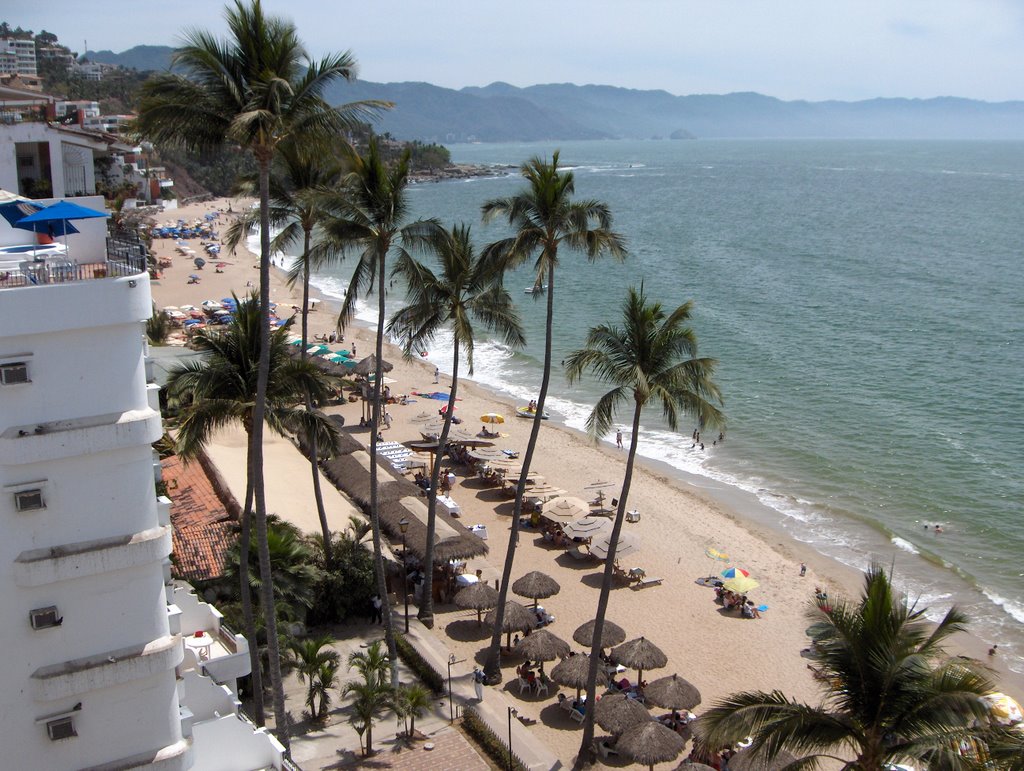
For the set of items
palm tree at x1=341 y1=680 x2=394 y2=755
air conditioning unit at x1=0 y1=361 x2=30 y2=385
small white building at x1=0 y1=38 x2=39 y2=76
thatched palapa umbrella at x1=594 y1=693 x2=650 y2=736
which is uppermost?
small white building at x1=0 y1=38 x2=39 y2=76

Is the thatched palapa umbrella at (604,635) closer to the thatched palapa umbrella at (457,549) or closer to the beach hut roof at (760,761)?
the thatched palapa umbrella at (457,549)

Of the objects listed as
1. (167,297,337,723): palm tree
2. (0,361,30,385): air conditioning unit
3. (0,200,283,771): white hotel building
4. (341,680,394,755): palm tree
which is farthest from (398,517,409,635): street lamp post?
(0,361,30,385): air conditioning unit

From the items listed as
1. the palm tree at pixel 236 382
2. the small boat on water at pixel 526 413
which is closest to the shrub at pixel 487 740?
the palm tree at pixel 236 382

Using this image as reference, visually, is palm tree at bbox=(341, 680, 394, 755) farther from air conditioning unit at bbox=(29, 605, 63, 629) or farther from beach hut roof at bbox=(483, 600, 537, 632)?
air conditioning unit at bbox=(29, 605, 63, 629)

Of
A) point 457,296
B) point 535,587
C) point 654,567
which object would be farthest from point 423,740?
point 654,567

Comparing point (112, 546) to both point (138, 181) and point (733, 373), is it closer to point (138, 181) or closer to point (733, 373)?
point (733, 373)

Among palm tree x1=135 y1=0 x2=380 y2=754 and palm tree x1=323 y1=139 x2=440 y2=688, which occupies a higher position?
palm tree x1=135 y1=0 x2=380 y2=754

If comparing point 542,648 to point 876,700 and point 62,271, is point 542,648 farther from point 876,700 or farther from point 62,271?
point 62,271
